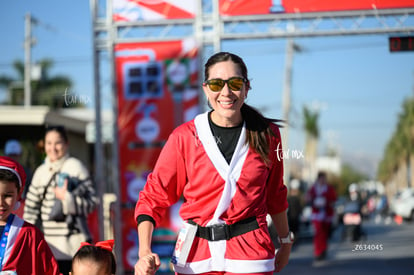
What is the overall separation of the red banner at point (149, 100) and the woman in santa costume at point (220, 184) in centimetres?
553

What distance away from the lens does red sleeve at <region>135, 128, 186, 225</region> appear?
3020mm

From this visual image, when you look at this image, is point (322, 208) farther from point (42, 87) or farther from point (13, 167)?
point (42, 87)

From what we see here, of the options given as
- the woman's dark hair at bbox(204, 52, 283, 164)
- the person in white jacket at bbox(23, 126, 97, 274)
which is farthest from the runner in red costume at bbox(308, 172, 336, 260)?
the woman's dark hair at bbox(204, 52, 283, 164)

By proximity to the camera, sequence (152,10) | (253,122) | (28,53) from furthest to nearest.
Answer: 1. (28,53)
2. (152,10)
3. (253,122)

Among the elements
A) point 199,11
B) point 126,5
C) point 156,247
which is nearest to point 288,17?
point 199,11

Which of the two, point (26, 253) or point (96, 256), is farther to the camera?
point (26, 253)

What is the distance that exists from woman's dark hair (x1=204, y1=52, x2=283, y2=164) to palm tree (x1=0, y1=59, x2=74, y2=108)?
145 ft

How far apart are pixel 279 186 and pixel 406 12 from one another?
5.31 metres

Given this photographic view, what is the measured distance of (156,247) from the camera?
8.77 m

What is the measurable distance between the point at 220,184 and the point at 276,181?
1.31 ft

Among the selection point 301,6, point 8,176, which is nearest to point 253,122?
point 8,176

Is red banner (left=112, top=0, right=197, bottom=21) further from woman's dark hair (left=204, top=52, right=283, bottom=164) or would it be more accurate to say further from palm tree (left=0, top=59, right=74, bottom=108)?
palm tree (left=0, top=59, right=74, bottom=108)

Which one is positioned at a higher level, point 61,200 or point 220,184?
point 220,184

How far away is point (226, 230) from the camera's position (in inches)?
115
